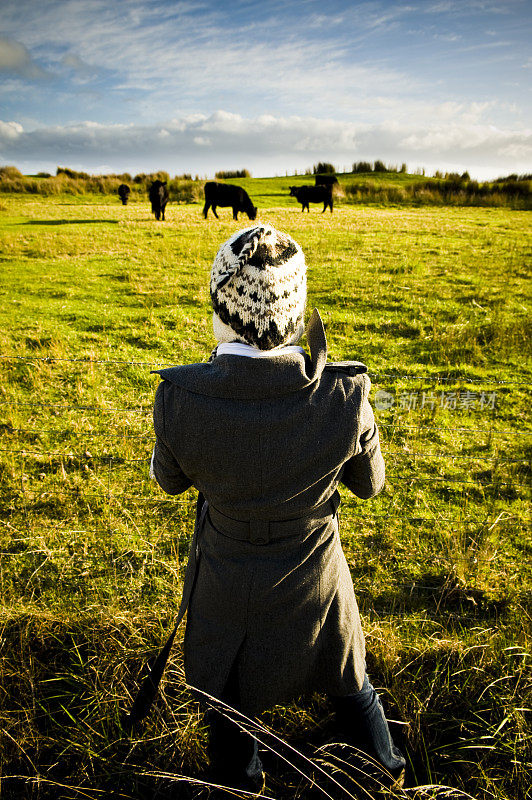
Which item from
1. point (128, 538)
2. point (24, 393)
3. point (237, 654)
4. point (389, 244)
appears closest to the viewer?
point (237, 654)

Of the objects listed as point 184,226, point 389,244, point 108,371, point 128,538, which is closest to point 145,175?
point 184,226

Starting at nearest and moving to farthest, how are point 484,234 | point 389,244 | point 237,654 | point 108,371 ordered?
point 237,654 → point 108,371 → point 389,244 → point 484,234

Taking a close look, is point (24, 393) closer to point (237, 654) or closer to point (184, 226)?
point (237, 654)

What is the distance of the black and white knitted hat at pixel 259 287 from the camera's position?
1.33 meters

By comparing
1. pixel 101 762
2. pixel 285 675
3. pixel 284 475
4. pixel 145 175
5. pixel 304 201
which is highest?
pixel 145 175

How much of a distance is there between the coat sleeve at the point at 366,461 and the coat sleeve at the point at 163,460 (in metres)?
0.60

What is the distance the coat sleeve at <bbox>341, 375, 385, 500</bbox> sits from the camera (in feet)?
4.93

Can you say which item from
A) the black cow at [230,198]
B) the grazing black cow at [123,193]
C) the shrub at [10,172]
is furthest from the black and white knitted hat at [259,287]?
the shrub at [10,172]

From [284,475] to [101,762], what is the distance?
179cm

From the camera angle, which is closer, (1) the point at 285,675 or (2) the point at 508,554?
(1) the point at 285,675

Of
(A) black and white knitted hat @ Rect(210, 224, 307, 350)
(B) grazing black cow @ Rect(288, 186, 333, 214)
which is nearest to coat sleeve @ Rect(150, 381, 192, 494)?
(A) black and white knitted hat @ Rect(210, 224, 307, 350)

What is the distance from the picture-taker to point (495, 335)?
26.3 feet

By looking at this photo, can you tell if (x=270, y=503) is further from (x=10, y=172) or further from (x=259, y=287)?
(x=10, y=172)

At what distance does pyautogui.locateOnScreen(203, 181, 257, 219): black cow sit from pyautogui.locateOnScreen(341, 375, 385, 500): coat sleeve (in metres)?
20.2
